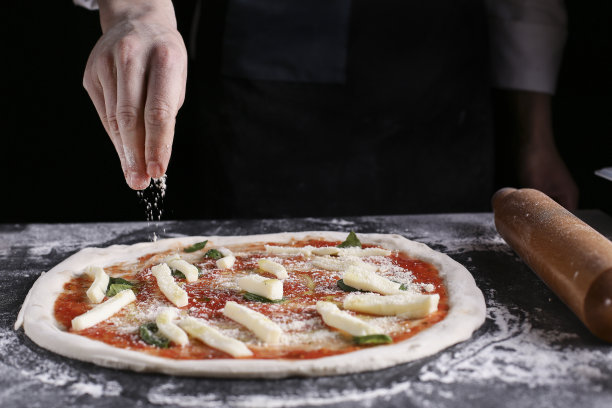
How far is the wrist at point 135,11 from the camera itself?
265cm

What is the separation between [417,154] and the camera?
12.6 ft

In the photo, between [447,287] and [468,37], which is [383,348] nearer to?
[447,287]

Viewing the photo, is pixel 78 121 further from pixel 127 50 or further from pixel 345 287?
pixel 345 287

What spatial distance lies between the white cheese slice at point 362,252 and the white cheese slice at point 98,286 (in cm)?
85

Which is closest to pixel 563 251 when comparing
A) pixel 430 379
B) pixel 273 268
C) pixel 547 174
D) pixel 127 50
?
pixel 430 379

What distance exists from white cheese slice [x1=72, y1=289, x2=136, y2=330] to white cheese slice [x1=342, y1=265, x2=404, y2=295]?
694mm

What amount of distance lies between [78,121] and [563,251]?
11.3 feet

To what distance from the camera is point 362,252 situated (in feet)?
8.20

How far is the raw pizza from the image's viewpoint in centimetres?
172

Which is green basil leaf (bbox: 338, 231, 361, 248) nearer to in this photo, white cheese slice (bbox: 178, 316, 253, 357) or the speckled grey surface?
the speckled grey surface

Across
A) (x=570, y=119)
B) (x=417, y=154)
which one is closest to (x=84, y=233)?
(x=417, y=154)

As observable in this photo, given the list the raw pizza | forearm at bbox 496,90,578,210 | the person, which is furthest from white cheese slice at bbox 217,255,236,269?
forearm at bbox 496,90,578,210

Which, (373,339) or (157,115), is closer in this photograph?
(373,339)

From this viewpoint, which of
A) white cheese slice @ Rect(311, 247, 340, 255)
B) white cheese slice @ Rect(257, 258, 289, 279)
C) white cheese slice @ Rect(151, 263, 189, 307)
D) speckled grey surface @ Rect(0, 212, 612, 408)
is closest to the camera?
speckled grey surface @ Rect(0, 212, 612, 408)
